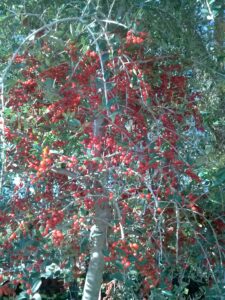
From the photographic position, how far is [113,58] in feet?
6.68

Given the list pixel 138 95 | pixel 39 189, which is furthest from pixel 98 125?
pixel 39 189

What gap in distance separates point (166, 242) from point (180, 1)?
115cm

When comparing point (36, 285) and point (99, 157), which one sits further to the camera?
point (36, 285)

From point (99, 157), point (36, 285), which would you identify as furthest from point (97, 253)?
point (99, 157)

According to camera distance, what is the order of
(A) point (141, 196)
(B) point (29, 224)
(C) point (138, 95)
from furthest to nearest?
(B) point (29, 224), (C) point (138, 95), (A) point (141, 196)

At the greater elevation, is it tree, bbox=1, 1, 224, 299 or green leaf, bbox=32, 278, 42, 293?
tree, bbox=1, 1, 224, 299

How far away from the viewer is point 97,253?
91.8 inches

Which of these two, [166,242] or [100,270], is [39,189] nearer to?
[100,270]

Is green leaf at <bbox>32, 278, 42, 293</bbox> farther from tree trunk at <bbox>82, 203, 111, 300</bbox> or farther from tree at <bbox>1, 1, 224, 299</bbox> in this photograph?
tree trunk at <bbox>82, 203, 111, 300</bbox>

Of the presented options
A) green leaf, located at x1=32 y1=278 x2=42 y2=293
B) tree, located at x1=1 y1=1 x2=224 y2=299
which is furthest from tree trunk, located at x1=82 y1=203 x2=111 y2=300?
green leaf, located at x1=32 y1=278 x2=42 y2=293

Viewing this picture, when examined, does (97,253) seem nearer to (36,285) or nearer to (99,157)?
(36,285)

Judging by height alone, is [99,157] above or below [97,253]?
above

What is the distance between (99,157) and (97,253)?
61 centimetres

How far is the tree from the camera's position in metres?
1.99
